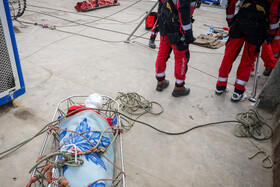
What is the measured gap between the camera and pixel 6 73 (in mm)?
2283

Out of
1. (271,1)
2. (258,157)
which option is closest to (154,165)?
(258,157)

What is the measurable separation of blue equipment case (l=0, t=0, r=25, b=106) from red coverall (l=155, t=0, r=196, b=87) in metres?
1.81

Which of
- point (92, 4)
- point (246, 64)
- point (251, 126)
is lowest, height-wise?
point (251, 126)

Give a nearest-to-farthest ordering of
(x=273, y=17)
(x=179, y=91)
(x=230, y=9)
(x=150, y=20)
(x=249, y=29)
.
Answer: (x=273, y=17) → (x=249, y=29) → (x=230, y=9) → (x=179, y=91) → (x=150, y=20)

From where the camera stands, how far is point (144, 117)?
265 centimetres

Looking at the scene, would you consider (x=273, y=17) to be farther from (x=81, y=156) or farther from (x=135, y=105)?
(x=81, y=156)


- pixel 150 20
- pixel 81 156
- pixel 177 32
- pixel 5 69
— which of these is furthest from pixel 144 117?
pixel 150 20

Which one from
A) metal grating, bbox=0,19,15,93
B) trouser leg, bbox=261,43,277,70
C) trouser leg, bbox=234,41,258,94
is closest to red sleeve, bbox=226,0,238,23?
trouser leg, bbox=234,41,258,94

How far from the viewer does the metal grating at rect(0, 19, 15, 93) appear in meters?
2.15

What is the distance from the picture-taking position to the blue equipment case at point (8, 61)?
2.05 m

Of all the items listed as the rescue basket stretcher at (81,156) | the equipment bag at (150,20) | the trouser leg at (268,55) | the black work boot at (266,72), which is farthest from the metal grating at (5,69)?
the black work boot at (266,72)

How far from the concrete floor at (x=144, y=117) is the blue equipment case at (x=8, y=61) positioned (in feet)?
1.01

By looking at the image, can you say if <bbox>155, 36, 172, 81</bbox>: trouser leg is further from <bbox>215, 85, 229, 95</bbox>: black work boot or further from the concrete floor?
<bbox>215, 85, 229, 95</bbox>: black work boot

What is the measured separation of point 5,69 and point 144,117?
1.74m
